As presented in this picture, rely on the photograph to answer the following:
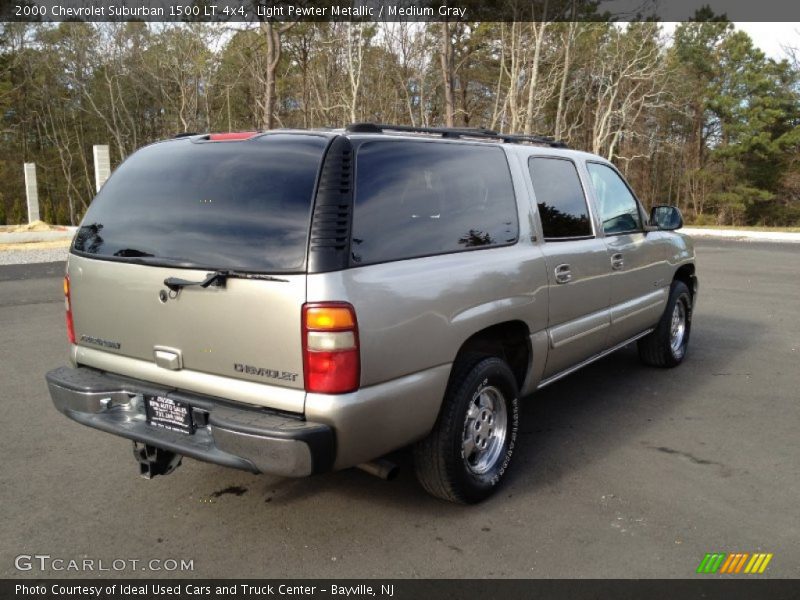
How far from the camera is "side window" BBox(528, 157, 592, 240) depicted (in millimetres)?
4234

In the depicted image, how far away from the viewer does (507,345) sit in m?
4.00

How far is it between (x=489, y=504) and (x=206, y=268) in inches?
76.4

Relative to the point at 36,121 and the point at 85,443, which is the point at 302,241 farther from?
the point at 36,121

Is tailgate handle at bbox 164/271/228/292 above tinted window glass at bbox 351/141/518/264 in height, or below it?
below

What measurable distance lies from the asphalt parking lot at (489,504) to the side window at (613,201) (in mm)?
1401

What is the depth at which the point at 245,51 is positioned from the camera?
35562 mm

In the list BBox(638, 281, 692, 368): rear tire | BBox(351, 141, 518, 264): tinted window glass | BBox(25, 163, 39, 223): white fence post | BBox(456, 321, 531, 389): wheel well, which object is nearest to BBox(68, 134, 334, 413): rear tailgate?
BBox(351, 141, 518, 264): tinted window glass

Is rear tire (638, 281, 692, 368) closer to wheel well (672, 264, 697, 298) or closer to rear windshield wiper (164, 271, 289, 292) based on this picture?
wheel well (672, 264, 697, 298)

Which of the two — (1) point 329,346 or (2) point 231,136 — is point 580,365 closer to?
(1) point 329,346

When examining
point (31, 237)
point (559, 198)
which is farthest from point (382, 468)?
point (31, 237)

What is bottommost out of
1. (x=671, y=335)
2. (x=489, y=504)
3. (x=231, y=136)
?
(x=489, y=504)

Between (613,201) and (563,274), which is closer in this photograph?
(563,274)

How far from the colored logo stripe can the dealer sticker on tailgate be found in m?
2.40

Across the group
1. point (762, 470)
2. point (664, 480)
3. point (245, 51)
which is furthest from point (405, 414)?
point (245, 51)
